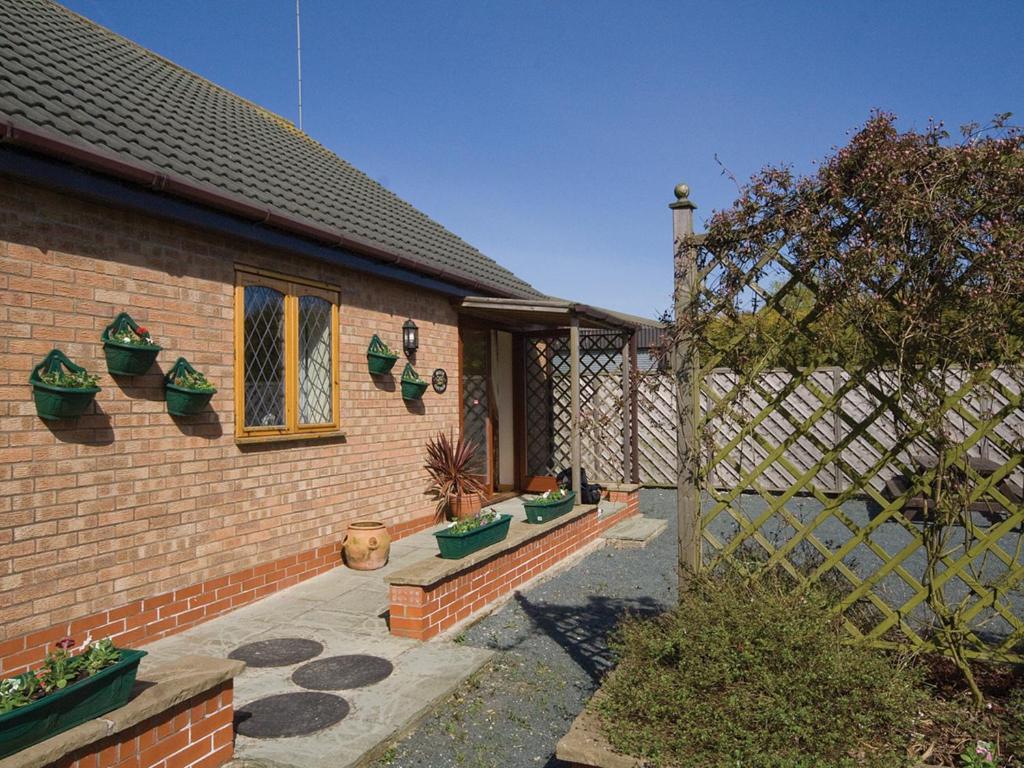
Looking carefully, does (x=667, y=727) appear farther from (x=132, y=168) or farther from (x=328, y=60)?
(x=328, y=60)

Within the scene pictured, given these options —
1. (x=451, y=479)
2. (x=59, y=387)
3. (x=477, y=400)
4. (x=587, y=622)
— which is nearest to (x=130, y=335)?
(x=59, y=387)

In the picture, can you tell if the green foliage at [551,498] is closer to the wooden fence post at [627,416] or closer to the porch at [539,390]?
the porch at [539,390]

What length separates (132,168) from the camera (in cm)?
449

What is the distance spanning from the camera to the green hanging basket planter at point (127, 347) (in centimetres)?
449

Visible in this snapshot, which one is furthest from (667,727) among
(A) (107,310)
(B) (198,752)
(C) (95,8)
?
(C) (95,8)

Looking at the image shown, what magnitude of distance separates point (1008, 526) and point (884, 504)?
0.46 meters

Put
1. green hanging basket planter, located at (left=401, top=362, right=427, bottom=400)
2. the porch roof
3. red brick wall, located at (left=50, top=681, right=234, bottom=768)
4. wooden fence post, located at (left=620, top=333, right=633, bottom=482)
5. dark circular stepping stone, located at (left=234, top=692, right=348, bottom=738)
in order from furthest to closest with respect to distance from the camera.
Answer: wooden fence post, located at (left=620, top=333, right=633, bottom=482) → the porch roof → green hanging basket planter, located at (left=401, top=362, right=427, bottom=400) → dark circular stepping stone, located at (left=234, top=692, right=348, bottom=738) → red brick wall, located at (left=50, top=681, right=234, bottom=768)

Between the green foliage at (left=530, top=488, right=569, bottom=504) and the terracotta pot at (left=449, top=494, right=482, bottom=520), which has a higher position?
the green foliage at (left=530, top=488, right=569, bottom=504)

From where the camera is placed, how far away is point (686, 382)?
3445 millimetres

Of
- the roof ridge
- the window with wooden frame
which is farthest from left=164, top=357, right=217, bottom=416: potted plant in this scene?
the roof ridge

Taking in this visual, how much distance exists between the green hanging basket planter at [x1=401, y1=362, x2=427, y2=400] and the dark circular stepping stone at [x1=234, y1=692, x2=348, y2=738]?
4076 millimetres

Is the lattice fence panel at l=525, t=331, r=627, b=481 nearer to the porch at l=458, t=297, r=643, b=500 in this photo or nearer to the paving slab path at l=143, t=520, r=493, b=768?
the porch at l=458, t=297, r=643, b=500

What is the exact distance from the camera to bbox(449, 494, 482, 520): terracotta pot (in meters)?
8.18

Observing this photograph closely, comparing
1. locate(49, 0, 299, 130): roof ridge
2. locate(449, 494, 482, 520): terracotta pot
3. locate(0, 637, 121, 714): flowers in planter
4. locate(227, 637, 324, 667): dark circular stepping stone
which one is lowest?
locate(227, 637, 324, 667): dark circular stepping stone
